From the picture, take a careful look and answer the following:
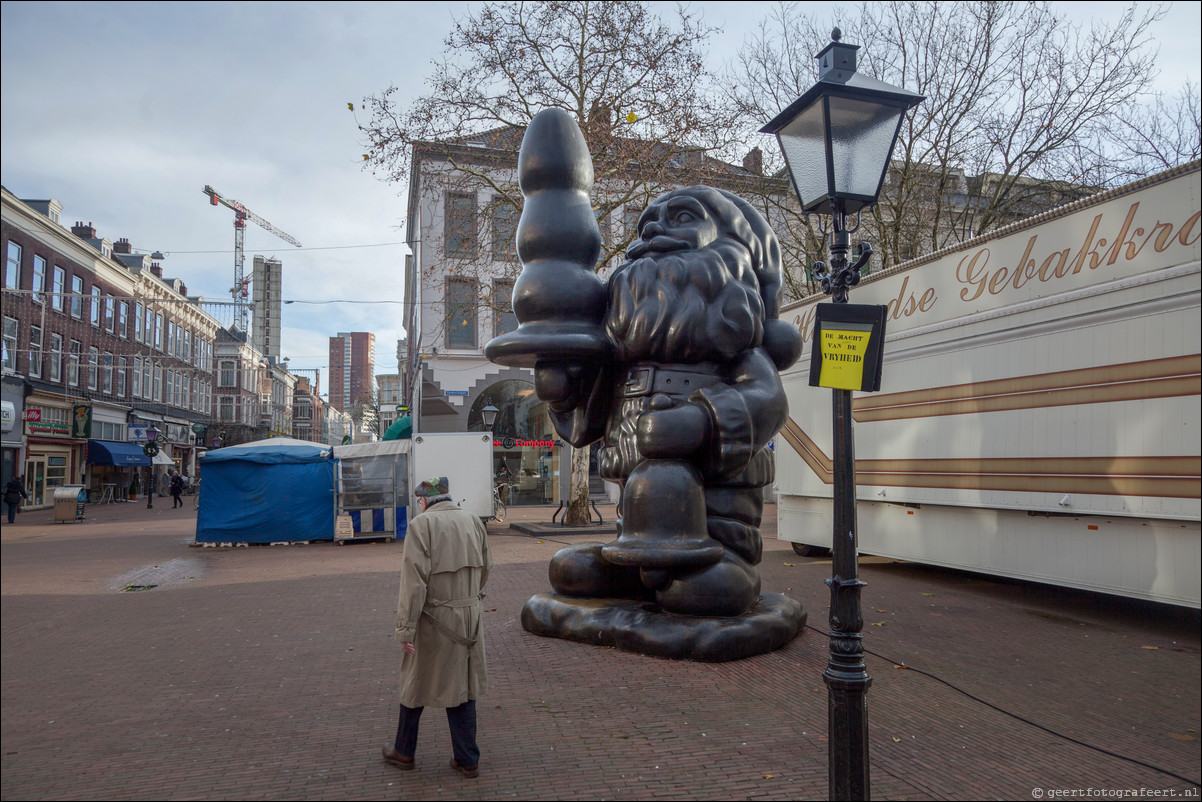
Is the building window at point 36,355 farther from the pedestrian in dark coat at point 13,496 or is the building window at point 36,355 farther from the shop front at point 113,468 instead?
the shop front at point 113,468

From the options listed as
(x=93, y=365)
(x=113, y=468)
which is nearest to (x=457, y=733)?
(x=93, y=365)

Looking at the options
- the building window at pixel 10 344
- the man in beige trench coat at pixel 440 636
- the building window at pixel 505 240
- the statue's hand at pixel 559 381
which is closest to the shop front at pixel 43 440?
the building window at pixel 10 344

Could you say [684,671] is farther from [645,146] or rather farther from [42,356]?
[645,146]

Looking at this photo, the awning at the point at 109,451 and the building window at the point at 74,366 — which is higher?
the building window at the point at 74,366

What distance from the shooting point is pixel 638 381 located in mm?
6414

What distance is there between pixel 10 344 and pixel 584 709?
3.86m

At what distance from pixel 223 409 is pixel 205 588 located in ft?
124

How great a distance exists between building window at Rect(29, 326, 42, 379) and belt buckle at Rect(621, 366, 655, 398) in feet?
13.4

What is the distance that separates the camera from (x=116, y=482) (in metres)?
25.9

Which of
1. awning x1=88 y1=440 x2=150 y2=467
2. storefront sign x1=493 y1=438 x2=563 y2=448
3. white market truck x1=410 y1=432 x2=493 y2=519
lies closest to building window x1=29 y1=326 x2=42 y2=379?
awning x1=88 y1=440 x2=150 y2=467

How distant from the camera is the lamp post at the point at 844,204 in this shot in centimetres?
354

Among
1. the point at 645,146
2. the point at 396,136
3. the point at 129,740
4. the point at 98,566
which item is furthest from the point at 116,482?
the point at 129,740

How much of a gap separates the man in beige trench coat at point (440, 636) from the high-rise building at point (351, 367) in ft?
548

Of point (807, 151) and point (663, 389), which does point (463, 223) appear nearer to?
point (663, 389)
